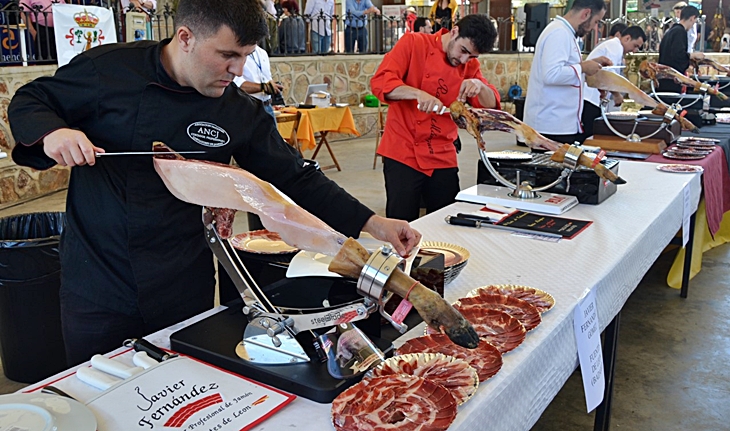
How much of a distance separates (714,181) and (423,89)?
5.39ft

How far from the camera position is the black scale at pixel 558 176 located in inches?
96.9

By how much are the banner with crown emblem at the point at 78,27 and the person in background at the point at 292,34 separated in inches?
123

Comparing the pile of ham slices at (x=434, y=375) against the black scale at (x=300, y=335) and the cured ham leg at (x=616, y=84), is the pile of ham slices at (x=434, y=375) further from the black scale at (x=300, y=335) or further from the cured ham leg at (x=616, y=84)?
the cured ham leg at (x=616, y=84)

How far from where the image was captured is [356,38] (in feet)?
31.8

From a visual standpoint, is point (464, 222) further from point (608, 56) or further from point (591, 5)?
point (608, 56)

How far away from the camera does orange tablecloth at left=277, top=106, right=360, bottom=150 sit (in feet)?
20.3

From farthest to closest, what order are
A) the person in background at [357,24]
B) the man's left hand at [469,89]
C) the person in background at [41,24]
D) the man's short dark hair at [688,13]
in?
the person in background at [357,24], the man's short dark hair at [688,13], the person in background at [41,24], the man's left hand at [469,89]

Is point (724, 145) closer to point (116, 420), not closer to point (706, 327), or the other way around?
point (706, 327)

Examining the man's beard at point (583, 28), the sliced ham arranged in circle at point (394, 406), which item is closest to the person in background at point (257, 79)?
the man's beard at point (583, 28)

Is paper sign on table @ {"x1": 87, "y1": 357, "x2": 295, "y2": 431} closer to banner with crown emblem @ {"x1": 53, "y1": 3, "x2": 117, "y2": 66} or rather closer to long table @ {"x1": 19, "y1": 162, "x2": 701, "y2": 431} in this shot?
long table @ {"x1": 19, "y1": 162, "x2": 701, "y2": 431}

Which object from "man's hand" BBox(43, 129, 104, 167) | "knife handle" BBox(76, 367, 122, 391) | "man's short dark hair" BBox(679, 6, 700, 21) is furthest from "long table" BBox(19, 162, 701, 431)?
"man's short dark hair" BBox(679, 6, 700, 21)

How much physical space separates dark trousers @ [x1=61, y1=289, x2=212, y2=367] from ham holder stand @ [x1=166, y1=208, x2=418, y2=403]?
307mm

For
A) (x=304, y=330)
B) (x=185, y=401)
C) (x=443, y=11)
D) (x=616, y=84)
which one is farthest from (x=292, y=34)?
(x=185, y=401)

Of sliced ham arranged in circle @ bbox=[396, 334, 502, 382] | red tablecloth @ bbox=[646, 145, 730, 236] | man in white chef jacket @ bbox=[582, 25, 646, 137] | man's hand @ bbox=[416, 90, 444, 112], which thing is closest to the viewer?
sliced ham arranged in circle @ bbox=[396, 334, 502, 382]
